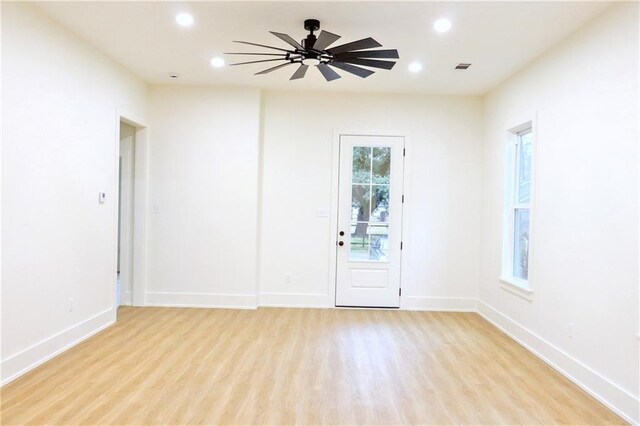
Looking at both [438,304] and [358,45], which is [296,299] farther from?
[358,45]

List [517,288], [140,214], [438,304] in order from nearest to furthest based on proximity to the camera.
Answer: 1. [517,288]
2. [140,214]
3. [438,304]

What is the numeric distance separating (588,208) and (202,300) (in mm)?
4268

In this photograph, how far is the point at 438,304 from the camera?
16.9 ft

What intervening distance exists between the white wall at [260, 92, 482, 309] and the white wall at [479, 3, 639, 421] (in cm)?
109

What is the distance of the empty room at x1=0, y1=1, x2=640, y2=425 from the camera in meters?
2.71

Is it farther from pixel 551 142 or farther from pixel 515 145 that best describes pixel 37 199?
pixel 515 145

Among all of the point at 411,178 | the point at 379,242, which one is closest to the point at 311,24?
the point at 411,178

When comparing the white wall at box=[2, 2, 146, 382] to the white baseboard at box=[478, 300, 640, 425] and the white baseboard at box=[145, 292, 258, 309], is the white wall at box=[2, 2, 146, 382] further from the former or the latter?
the white baseboard at box=[478, 300, 640, 425]

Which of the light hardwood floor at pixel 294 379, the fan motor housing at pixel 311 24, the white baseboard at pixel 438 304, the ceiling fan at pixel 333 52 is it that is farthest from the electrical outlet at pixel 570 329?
the fan motor housing at pixel 311 24

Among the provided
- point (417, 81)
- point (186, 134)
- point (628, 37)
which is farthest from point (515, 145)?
point (186, 134)

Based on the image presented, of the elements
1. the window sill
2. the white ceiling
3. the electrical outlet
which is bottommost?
the electrical outlet

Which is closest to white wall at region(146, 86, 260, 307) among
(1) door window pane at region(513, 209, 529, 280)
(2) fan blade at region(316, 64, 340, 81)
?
(2) fan blade at region(316, 64, 340, 81)

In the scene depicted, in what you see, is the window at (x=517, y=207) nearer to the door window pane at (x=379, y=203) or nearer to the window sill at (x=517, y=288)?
the window sill at (x=517, y=288)

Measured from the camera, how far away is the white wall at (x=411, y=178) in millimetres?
5148
